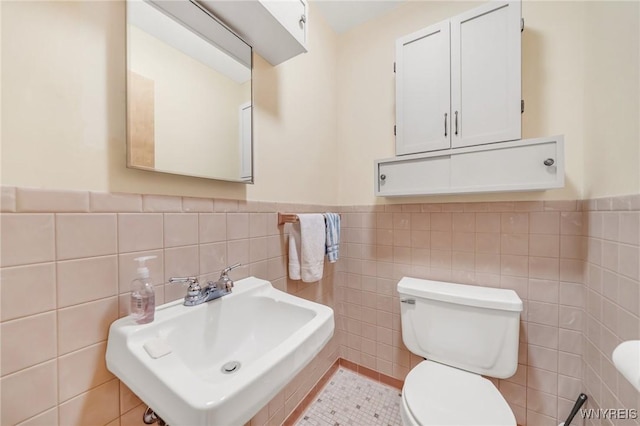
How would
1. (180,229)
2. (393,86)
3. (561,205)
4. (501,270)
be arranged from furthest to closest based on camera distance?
(393,86), (501,270), (561,205), (180,229)

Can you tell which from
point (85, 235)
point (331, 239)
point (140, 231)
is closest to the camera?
point (85, 235)

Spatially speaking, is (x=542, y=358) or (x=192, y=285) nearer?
(x=192, y=285)

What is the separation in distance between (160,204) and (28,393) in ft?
1.68

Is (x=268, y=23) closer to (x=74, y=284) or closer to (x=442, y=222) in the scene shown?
(x=74, y=284)

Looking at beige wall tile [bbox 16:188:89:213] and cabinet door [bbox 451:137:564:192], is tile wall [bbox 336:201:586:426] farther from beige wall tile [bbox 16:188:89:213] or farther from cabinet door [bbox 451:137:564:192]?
beige wall tile [bbox 16:188:89:213]

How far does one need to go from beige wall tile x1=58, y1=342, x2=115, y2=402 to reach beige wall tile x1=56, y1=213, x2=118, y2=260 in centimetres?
25

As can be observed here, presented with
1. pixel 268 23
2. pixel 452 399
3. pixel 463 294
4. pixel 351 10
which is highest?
pixel 351 10

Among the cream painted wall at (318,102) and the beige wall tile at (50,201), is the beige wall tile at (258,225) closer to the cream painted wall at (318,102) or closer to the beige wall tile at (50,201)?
the cream painted wall at (318,102)

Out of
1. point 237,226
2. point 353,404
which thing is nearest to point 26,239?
point 237,226

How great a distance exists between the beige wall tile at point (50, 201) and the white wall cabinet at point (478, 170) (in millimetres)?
1263

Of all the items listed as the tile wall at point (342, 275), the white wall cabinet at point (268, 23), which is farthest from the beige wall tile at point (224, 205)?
the white wall cabinet at point (268, 23)

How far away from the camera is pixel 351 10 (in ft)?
5.09

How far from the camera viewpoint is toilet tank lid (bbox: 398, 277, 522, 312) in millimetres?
1087

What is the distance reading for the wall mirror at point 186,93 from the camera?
2.36ft
